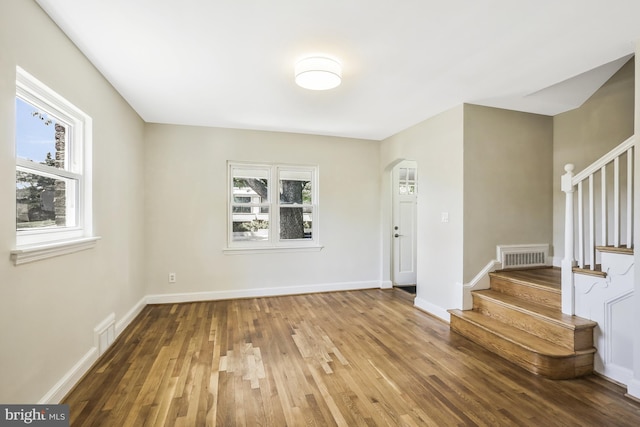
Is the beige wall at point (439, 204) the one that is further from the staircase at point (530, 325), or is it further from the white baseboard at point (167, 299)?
the white baseboard at point (167, 299)

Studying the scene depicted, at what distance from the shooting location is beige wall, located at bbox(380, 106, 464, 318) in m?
3.49

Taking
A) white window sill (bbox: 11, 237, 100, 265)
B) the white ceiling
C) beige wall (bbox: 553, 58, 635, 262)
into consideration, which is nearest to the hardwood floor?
white window sill (bbox: 11, 237, 100, 265)

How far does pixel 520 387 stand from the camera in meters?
2.25

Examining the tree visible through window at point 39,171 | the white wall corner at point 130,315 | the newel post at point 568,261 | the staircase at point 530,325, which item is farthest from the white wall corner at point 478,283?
the tree visible through window at point 39,171

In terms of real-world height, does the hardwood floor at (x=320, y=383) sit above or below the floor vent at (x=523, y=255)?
below

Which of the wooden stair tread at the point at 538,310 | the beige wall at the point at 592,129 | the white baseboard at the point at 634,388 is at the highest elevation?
the beige wall at the point at 592,129

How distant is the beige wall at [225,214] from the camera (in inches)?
168

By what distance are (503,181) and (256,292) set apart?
370 cm

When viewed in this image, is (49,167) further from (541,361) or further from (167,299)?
(541,361)

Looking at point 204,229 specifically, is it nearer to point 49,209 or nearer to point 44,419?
point 49,209

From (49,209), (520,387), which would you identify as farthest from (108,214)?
(520,387)

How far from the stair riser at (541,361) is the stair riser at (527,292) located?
1.77ft

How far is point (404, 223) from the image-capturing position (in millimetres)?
5328

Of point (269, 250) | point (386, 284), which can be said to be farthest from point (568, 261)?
point (269, 250)
